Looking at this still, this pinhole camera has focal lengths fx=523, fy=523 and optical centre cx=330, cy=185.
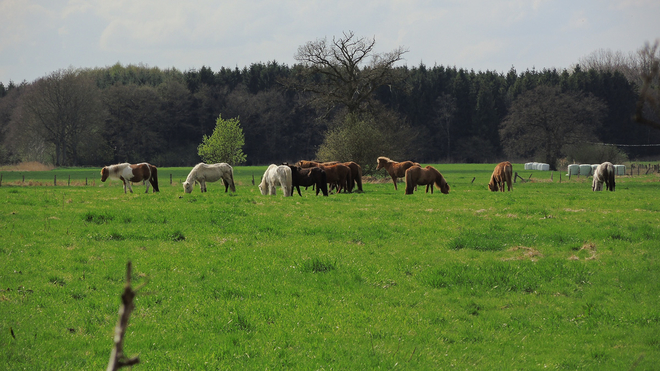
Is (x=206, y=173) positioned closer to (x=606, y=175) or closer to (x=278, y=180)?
(x=278, y=180)

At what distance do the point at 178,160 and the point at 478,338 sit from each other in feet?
319

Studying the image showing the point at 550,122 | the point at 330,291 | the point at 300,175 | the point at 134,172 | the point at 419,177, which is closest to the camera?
the point at 330,291

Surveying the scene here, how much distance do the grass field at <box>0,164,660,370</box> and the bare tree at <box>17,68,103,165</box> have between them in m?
75.5

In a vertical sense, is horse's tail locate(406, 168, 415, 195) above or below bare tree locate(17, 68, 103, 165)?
below

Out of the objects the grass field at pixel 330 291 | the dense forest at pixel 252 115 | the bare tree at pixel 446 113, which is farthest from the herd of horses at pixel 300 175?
the bare tree at pixel 446 113

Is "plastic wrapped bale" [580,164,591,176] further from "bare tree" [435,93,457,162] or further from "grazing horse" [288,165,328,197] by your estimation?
"bare tree" [435,93,457,162]

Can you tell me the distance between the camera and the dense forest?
288 feet

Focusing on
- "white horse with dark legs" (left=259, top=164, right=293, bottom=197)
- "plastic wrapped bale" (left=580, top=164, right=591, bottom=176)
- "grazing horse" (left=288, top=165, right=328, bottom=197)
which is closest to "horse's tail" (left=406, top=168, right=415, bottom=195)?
"grazing horse" (left=288, top=165, right=328, bottom=197)

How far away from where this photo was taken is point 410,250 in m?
13.7

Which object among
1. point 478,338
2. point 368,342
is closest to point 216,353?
point 368,342

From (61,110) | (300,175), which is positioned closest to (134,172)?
(300,175)

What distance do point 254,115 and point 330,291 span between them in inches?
3923

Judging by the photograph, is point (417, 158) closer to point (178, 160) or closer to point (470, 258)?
point (178, 160)

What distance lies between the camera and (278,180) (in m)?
27.2
